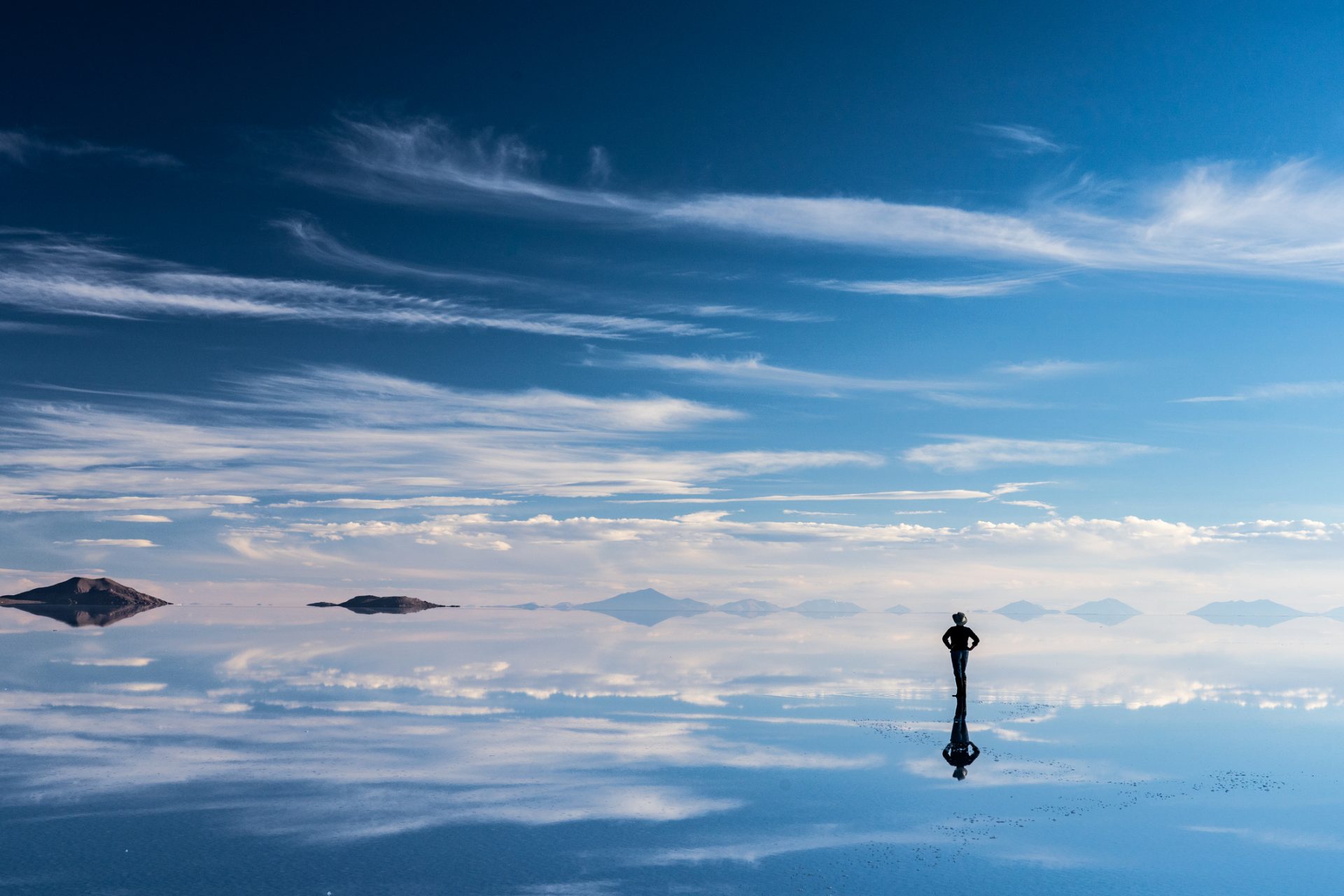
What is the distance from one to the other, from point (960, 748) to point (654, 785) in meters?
9.09

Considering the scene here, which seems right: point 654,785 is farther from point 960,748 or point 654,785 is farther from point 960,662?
point 960,662

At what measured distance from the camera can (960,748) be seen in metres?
26.0

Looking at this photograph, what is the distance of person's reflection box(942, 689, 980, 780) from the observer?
2330 cm

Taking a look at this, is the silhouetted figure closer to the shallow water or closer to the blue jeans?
the blue jeans

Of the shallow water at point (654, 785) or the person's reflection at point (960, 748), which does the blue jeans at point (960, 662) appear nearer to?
the person's reflection at point (960, 748)

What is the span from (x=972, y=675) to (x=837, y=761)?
2666 centimetres

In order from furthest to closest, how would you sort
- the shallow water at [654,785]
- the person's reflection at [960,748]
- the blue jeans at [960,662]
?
the blue jeans at [960,662] → the person's reflection at [960,748] → the shallow water at [654,785]

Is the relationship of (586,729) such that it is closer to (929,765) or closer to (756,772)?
(756,772)

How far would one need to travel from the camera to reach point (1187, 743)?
90.2 ft

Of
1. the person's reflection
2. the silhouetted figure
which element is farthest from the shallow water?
the silhouetted figure

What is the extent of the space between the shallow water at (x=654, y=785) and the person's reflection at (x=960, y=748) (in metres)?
0.36

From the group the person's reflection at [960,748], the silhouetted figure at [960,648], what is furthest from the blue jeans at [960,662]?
the person's reflection at [960,748]

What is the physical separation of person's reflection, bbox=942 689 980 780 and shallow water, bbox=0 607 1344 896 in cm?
36

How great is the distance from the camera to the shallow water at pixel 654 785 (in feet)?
50.1
